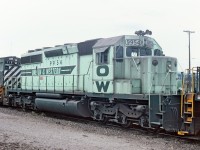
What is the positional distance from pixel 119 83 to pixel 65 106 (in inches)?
151

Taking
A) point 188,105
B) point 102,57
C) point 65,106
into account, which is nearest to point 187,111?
point 188,105

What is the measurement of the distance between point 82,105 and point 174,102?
5.09 metres

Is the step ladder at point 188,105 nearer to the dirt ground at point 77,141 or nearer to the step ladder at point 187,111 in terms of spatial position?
the step ladder at point 187,111

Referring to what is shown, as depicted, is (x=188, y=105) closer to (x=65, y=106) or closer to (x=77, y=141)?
(x=77, y=141)

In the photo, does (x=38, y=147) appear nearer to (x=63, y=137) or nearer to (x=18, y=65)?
(x=63, y=137)

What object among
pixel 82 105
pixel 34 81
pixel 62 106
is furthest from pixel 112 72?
pixel 34 81

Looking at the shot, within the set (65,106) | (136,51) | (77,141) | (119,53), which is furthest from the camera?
(65,106)

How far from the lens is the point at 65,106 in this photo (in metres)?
15.5

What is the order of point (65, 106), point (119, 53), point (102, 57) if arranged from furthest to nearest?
point (65, 106) < point (102, 57) < point (119, 53)

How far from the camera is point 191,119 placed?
9750mm

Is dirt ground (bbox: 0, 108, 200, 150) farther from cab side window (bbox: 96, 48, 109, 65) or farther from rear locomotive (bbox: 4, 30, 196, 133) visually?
cab side window (bbox: 96, 48, 109, 65)

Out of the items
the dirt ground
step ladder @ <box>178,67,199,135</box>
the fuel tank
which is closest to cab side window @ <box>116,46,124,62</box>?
the fuel tank

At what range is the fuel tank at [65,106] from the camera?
1447cm

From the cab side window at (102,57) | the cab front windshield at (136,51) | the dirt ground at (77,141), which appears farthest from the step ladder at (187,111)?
the cab side window at (102,57)
